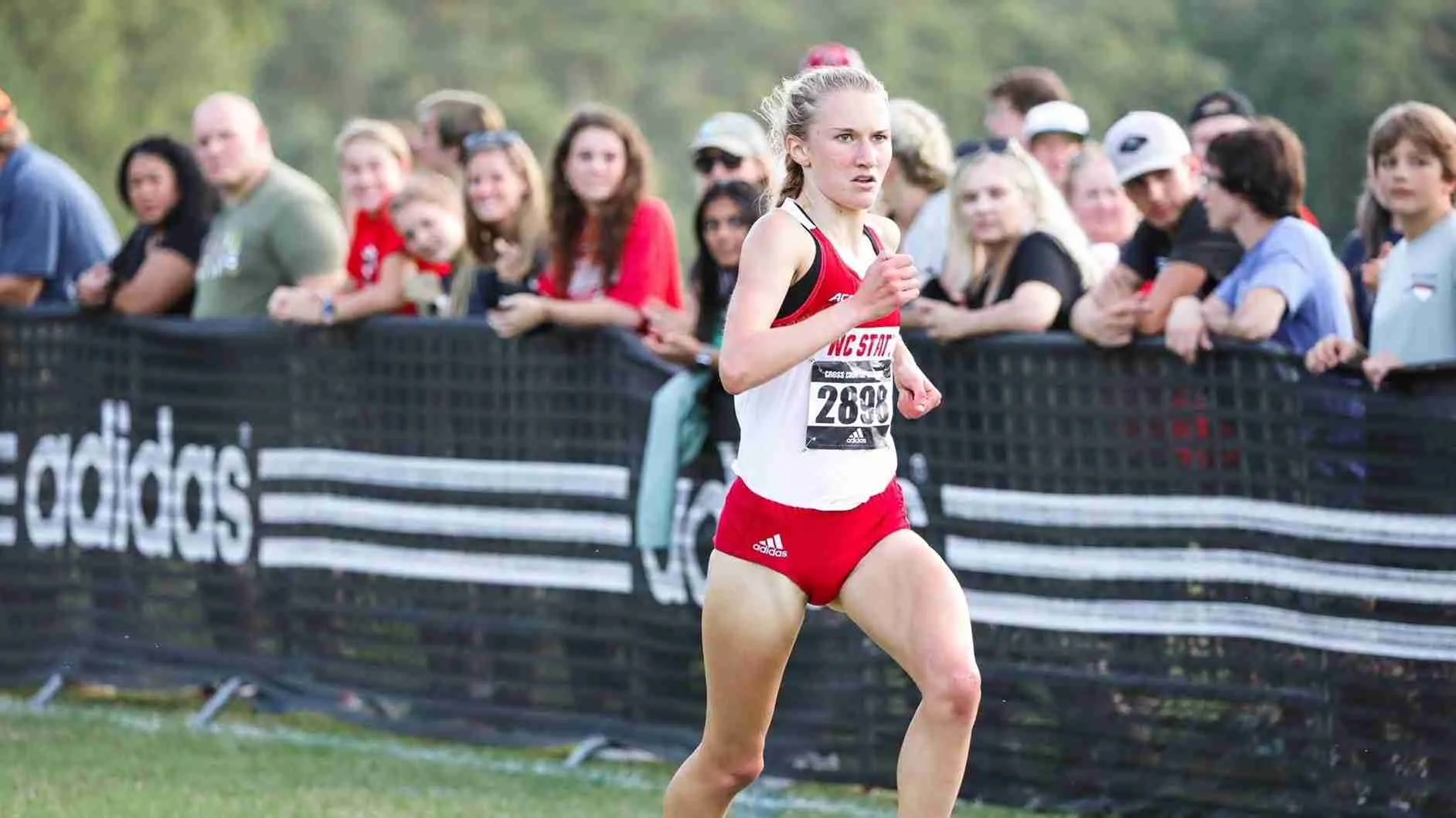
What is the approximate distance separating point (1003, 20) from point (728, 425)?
161 feet

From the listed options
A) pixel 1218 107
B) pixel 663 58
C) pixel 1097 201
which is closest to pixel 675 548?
pixel 1097 201

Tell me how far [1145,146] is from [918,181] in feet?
3.76

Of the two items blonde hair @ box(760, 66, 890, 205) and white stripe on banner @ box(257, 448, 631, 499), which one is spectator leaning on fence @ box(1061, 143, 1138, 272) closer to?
white stripe on banner @ box(257, 448, 631, 499)

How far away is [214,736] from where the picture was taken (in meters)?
8.59

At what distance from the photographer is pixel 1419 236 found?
6973mm

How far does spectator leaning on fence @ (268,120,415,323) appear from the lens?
8.96 meters

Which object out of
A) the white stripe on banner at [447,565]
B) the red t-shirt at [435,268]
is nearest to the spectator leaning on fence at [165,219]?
the red t-shirt at [435,268]

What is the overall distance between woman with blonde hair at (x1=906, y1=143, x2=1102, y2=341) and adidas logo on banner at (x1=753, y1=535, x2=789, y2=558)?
6.74 feet

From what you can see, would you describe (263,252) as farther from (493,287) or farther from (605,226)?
(605,226)

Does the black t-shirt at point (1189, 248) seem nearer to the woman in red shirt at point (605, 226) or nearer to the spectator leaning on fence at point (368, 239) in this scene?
the woman in red shirt at point (605, 226)

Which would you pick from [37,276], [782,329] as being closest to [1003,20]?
[37,276]

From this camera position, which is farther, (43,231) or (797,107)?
(43,231)

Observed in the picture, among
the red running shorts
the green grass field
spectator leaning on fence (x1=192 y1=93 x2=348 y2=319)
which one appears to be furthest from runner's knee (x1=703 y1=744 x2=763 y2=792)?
spectator leaning on fence (x1=192 y1=93 x2=348 y2=319)

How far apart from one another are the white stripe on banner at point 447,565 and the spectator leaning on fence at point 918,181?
1568mm
